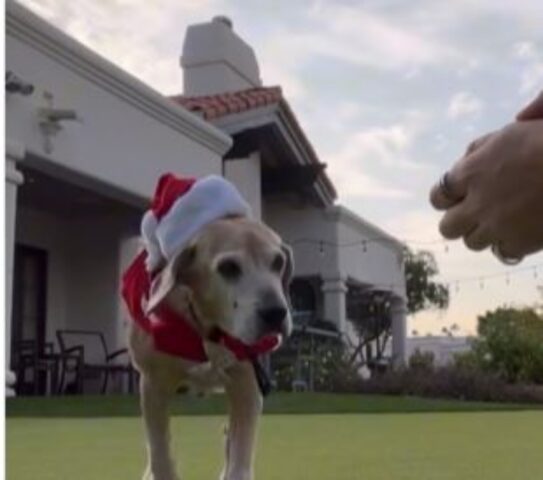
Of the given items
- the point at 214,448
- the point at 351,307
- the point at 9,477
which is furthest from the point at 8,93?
the point at 351,307

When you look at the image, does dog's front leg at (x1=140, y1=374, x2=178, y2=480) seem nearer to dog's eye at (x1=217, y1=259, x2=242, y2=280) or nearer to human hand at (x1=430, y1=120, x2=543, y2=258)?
dog's eye at (x1=217, y1=259, x2=242, y2=280)

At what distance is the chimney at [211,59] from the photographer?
15.6m

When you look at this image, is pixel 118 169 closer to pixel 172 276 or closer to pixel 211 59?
pixel 211 59

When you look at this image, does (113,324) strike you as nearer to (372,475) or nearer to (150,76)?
(150,76)

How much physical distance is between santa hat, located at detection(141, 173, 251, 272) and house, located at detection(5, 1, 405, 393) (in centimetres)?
556

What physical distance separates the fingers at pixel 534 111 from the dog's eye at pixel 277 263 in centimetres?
157

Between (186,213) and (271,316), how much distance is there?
405 mm

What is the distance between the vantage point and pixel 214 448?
454cm

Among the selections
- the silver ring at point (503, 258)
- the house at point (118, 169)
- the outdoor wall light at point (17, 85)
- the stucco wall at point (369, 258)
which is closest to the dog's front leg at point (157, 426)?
the silver ring at point (503, 258)

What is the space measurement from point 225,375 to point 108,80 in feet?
28.1

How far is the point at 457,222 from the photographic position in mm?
1059

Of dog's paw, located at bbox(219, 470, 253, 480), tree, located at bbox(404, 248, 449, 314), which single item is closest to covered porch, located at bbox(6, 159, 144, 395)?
dog's paw, located at bbox(219, 470, 253, 480)

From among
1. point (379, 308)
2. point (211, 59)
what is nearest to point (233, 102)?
point (211, 59)

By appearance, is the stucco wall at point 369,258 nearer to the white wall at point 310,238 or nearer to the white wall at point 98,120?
the white wall at point 310,238
